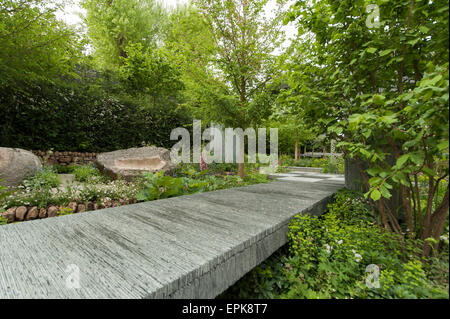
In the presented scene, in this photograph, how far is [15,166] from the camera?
144 inches

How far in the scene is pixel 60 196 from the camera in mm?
2877

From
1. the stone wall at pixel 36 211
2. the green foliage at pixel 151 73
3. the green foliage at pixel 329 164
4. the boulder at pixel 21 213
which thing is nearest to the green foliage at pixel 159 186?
the stone wall at pixel 36 211

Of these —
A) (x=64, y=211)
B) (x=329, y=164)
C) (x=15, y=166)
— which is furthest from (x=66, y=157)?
(x=329, y=164)

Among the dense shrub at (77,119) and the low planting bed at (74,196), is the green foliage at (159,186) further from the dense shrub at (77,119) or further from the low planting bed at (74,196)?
the dense shrub at (77,119)

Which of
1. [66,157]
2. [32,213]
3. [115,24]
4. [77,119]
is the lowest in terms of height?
[32,213]

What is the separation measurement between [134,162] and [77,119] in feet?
10.0

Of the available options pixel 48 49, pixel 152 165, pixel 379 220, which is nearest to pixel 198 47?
pixel 152 165

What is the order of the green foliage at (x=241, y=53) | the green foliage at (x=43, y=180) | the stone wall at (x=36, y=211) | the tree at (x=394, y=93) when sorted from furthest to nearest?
the green foliage at (x=241, y=53) < the green foliage at (x=43, y=180) < the stone wall at (x=36, y=211) < the tree at (x=394, y=93)

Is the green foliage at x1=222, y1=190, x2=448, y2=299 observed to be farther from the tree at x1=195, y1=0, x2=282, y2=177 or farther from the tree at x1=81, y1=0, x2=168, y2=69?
the tree at x1=81, y1=0, x2=168, y2=69

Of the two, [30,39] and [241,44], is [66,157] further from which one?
[241,44]

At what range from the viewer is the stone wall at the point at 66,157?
5672 mm

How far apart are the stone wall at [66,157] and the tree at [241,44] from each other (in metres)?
4.92

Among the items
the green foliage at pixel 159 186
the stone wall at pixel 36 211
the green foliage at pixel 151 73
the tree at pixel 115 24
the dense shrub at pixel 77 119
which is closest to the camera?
the stone wall at pixel 36 211

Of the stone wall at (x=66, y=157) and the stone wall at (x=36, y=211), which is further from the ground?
the stone wall at (x=66, y=157)
